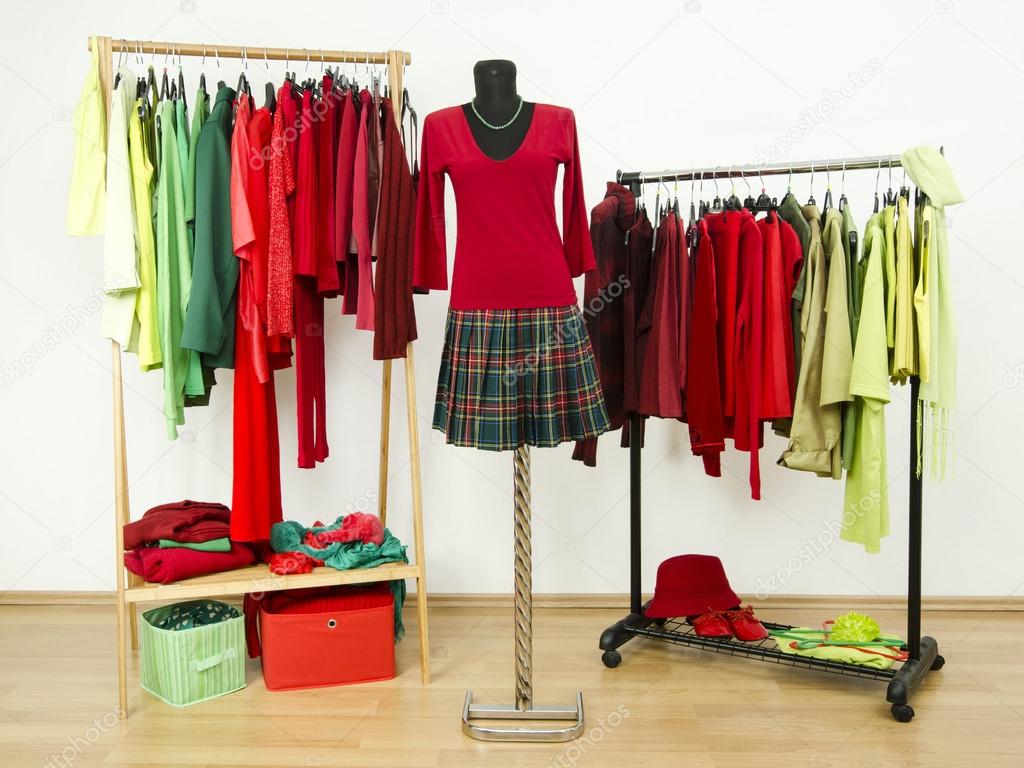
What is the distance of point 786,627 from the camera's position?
116 inches

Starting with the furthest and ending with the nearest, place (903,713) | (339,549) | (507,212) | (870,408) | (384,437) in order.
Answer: (384,437), (339,549), (870,408), (903,713), (507,212)

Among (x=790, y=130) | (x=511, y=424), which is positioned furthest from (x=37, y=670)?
(x=790, y=130)

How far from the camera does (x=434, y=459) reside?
348 cm

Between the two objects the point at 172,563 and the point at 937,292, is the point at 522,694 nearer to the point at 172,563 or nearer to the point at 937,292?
the point at 172,563

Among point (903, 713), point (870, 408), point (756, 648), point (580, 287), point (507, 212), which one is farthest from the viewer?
point (580, 287)

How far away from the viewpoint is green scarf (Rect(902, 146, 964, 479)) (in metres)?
2.44

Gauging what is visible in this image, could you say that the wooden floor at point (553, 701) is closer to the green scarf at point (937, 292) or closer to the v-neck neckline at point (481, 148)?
the green scarf at point (937, 292)

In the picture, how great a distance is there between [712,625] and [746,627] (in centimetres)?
11

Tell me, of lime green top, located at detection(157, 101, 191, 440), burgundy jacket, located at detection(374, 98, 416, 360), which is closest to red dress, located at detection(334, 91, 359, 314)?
burgundy jacket, located at detection(374, 98, 416, 360)

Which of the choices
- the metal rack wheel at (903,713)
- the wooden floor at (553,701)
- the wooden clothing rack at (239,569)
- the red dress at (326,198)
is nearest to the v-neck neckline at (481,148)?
the wooden clothing rack at (239,569)

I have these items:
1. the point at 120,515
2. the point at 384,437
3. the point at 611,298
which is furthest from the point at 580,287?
the point at 120,515

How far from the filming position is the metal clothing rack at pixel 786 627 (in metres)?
2.56

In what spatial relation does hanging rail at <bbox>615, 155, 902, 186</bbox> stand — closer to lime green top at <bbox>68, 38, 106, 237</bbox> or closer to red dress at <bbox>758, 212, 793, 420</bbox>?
red dress at <bbox>758, 212, 793, 420</bbox>

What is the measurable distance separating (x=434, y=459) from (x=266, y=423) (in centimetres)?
87
